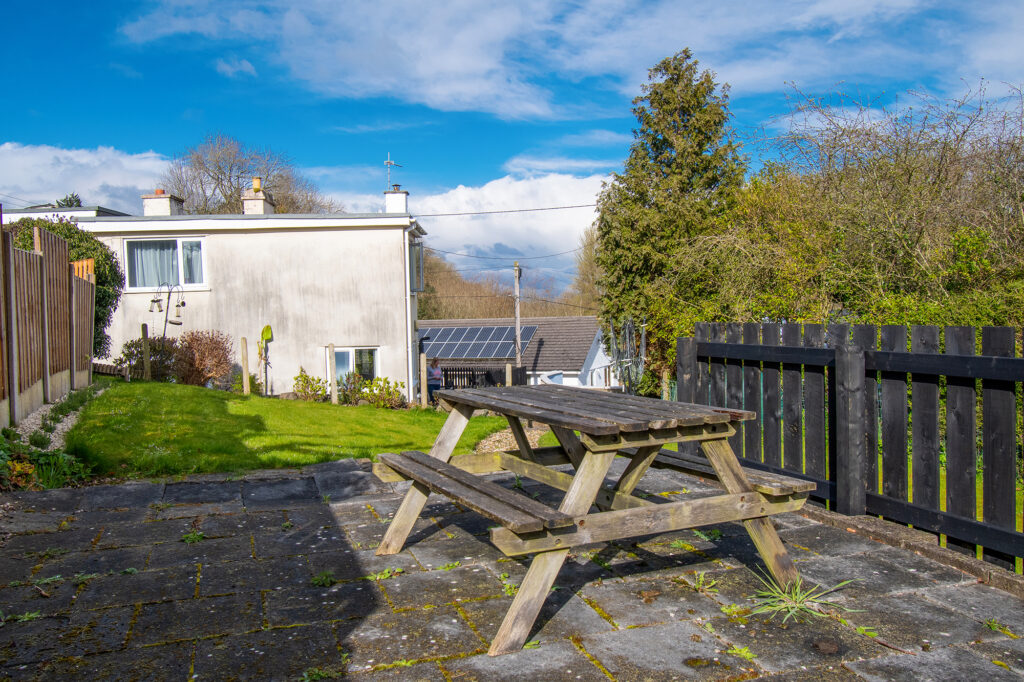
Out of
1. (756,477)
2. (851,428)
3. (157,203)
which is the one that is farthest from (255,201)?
(756,477)

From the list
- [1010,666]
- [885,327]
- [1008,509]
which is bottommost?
[1010,666]

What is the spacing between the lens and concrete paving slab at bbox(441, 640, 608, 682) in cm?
263

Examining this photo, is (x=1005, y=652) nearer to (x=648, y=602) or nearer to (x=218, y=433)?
(x=648, y=602)

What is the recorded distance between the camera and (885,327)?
4379 mm

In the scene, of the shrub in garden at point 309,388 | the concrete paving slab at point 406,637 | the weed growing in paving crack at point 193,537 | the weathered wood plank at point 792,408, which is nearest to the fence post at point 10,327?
the weed growing in paving crack at point 193,537

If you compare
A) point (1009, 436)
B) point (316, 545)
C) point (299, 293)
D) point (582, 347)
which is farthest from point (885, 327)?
point (582, 347)

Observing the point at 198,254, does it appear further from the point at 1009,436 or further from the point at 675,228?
the point at 1009,436

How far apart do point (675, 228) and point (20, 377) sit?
632 inches

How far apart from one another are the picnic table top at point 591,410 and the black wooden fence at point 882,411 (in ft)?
4.17

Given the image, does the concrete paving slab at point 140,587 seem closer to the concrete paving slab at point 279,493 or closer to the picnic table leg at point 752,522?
the concrete paving slab at point 279,493

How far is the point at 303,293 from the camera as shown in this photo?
20.0 m

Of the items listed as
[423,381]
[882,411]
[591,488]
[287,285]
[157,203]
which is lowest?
[423,381]

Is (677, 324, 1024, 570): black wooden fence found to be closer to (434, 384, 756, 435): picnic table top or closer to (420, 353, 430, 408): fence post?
(434, 384, 756, 435): picnic table top

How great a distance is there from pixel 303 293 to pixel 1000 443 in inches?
722
